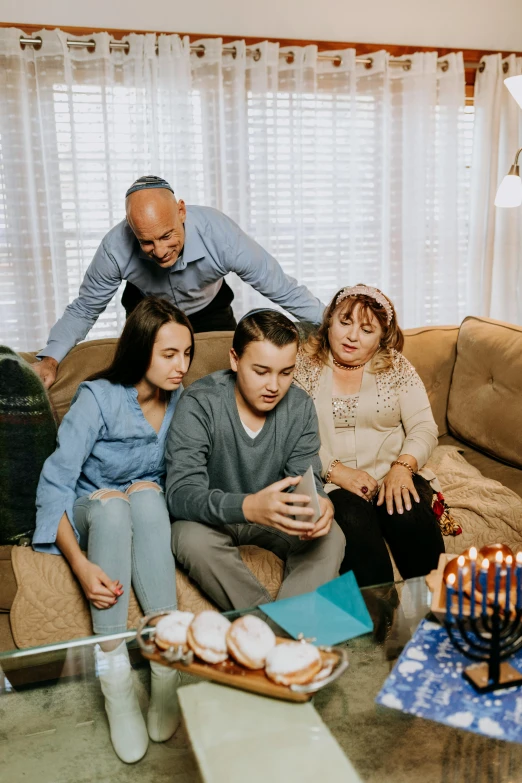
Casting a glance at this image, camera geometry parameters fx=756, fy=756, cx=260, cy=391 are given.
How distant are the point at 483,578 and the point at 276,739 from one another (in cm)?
44

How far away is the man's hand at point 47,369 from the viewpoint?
2.16 meters

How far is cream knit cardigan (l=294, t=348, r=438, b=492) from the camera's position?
2.13 metres

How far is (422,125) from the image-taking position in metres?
3.84

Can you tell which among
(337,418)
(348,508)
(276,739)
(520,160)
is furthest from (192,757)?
(520,160)

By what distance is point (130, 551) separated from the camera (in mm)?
1701

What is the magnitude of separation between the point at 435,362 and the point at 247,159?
162 centimetres

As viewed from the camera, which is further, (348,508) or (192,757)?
(348,508)

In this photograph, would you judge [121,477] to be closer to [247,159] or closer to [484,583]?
[484,583]

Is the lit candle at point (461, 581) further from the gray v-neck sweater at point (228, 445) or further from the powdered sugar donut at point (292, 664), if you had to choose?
the gray v-neck sweater at point (228, 445)

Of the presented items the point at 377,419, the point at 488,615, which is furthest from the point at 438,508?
the point at 488,615

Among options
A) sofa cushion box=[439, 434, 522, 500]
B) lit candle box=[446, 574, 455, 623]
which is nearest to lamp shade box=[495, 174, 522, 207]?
sofa cushion box=[439, 434, 522, 500]

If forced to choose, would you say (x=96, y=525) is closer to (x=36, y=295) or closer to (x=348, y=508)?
(x=348, y=508)

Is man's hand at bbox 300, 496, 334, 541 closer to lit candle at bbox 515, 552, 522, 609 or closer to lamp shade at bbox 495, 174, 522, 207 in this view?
lit candle at bbox 515, 552, 522, 609

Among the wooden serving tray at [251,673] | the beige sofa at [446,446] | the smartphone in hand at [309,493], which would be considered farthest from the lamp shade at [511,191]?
the wooden serving tray at [251,673]
